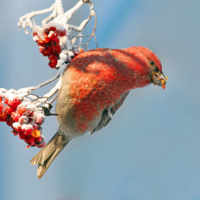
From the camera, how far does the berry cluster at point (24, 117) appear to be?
0.96 metres

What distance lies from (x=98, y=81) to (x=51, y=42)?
27 centimetres

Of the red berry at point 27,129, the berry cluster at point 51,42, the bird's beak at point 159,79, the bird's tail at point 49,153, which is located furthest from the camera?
the bird's tail at point 49,153

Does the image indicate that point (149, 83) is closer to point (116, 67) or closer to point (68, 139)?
point (116, 67)

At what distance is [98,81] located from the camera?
3.85 feet

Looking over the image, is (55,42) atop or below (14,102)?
atop

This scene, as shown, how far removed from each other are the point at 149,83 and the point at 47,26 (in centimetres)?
59

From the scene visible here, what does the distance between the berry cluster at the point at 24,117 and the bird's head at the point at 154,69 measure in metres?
0.62

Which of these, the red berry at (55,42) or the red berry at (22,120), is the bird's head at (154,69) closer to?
the red berry at (55,42)

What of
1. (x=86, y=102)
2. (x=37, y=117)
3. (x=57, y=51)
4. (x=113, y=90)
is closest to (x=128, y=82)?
(x=113, y=90)

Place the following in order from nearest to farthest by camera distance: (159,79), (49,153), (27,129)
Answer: (27,129), (159,79), (49,153)

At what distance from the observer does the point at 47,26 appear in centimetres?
109

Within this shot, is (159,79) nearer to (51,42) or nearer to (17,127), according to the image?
(51,42)

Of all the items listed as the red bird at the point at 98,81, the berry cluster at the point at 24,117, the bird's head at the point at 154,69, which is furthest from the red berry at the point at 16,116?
the bird's head at the point at 154,69

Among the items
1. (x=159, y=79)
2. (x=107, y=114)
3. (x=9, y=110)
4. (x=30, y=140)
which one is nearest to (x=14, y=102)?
(x=9, y=110)
